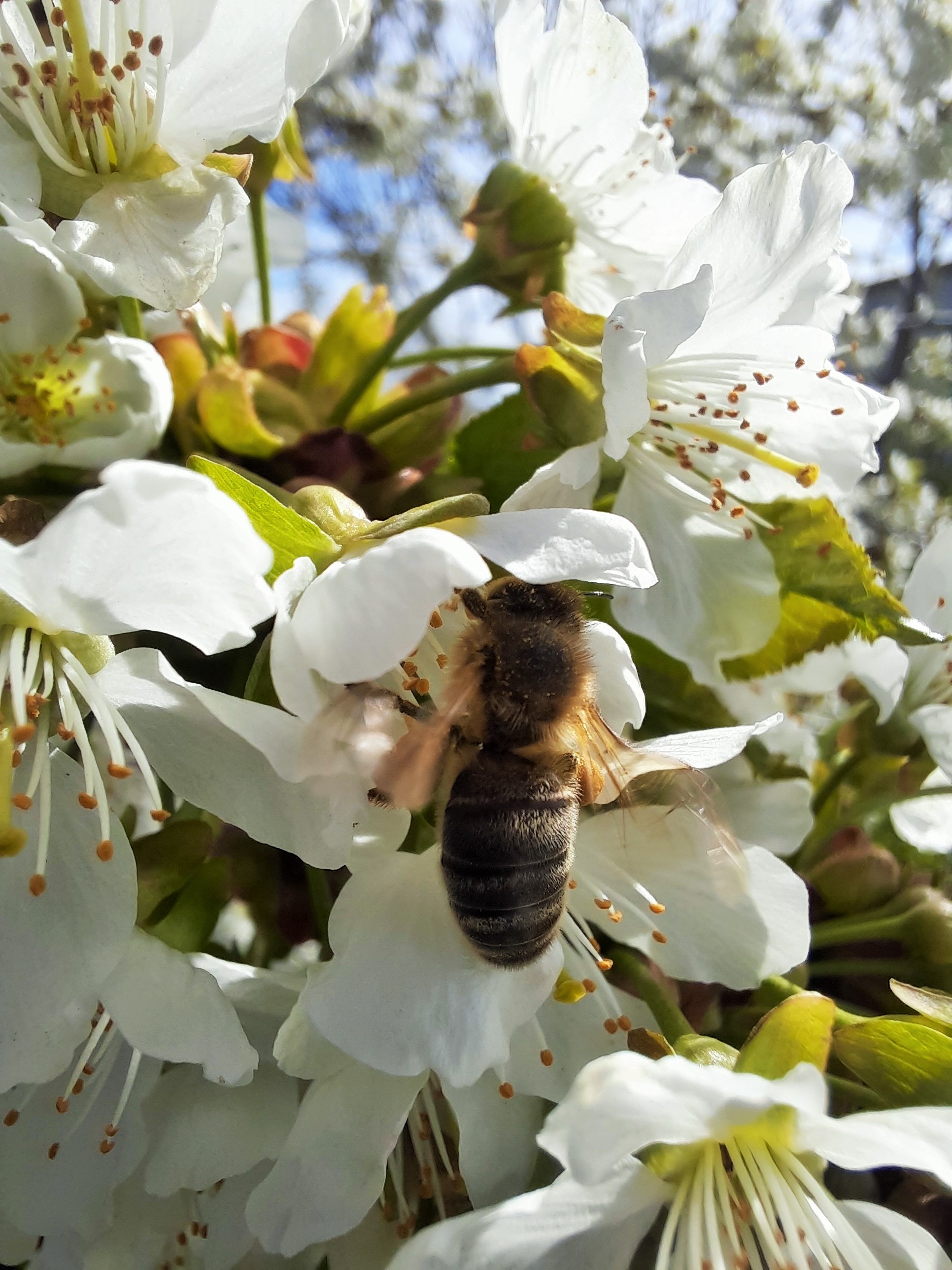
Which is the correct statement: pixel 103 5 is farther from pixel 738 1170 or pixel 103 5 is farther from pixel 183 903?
pixel 738 1170

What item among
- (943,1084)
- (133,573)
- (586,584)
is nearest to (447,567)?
(133,573)

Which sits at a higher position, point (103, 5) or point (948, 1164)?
point (103, 5)

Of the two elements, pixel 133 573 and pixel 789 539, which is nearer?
pixel 133 573

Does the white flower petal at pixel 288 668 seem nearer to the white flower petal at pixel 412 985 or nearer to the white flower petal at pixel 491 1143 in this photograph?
the white flower petal at pixel 412 985

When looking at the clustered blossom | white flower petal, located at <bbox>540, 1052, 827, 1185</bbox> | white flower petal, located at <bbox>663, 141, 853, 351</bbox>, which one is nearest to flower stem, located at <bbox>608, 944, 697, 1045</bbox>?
the clustered blossom

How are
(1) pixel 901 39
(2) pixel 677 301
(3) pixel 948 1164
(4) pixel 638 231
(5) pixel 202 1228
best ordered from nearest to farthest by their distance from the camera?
(3) pixel 948 1164, (2) pixel 677 301, (5) pixel 202 1228, (4) pixel 638 231, (1) pixel 901 39

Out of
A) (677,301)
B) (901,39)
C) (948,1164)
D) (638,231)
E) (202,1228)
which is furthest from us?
(901,39)

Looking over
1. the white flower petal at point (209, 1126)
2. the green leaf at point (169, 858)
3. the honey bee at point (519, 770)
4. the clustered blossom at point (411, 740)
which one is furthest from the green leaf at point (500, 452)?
the white flower petal at point (209, 1126)

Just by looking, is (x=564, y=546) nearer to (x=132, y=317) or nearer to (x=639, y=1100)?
(x=639, y=1100)

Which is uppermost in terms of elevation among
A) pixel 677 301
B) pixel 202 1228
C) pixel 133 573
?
pixel 677 301
